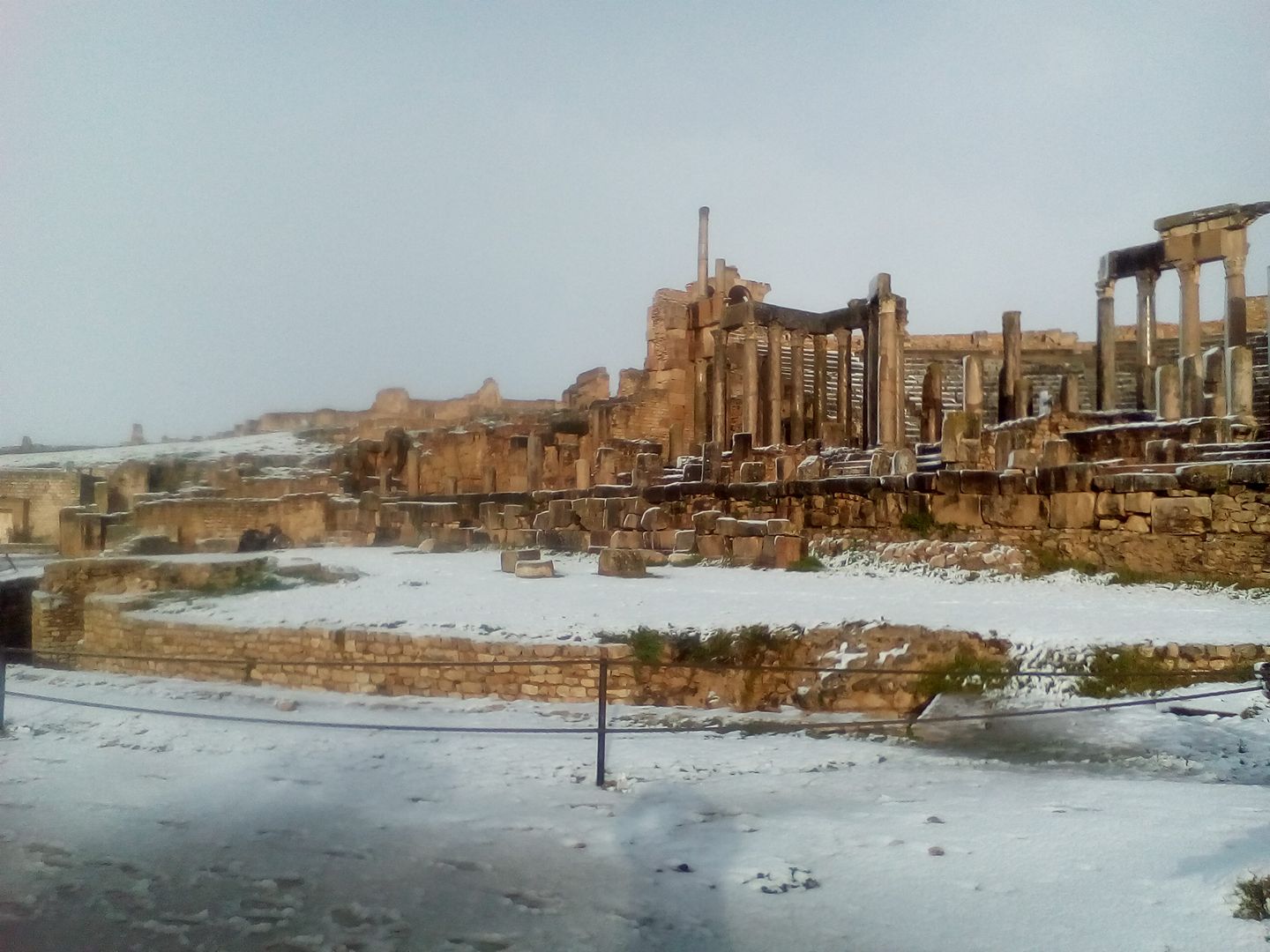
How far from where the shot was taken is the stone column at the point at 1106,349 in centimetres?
1950

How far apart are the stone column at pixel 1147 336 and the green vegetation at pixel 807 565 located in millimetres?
9682

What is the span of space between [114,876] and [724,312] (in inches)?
818

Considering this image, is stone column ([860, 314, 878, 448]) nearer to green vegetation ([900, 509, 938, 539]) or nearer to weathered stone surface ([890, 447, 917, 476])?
weathered stone surface ([890, 447, 917, 476])

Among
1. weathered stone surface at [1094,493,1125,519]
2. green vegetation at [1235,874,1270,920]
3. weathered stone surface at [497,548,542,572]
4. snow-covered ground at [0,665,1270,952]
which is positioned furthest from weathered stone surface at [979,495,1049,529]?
green vegetation at [1235,874,1270,920]

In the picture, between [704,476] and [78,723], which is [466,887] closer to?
[78,723]

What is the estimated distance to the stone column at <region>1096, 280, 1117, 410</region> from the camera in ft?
64.0

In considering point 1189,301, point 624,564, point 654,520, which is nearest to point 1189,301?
point 1189,301

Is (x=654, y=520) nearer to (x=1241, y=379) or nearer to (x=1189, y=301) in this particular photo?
(x=1241, y=379)

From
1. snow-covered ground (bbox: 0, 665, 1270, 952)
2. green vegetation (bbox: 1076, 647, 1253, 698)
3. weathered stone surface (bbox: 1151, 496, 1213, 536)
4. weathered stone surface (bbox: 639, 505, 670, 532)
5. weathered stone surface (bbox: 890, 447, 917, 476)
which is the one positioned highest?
weathered stone surface (bbox: 890, 447, 917, 476)

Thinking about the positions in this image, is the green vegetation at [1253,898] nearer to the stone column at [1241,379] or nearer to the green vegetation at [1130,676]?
the green vegetation at [1130,676]

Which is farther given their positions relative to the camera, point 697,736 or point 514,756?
point 697,736

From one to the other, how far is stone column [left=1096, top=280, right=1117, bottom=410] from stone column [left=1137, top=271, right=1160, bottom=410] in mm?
557

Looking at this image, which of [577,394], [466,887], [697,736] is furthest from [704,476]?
[577,394]

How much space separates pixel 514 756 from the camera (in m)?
6.49
